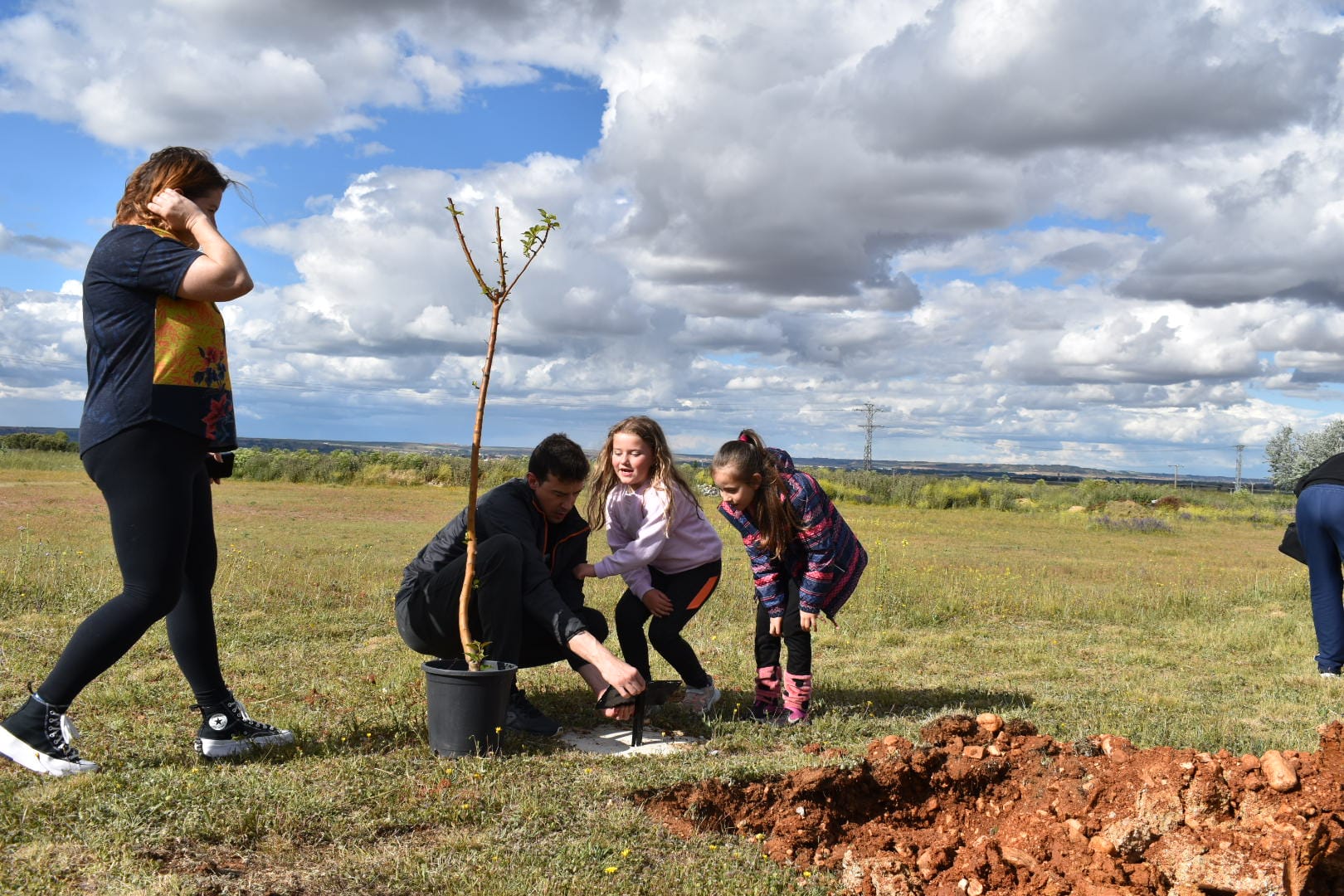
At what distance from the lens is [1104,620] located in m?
9.51

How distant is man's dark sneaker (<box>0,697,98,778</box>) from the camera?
3342 mm

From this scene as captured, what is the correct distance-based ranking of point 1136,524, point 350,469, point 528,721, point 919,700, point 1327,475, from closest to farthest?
1. point 528,721
2. point 919,700
3. point 1327,475
4. point 1136,524
5. point 350,469

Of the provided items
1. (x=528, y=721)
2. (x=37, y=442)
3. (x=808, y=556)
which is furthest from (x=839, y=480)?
(x=37, y=442)

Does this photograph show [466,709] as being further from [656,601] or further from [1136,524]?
[1136,524]

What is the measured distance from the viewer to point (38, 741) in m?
3.36

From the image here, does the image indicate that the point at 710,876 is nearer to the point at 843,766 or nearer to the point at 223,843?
the point at 843,766

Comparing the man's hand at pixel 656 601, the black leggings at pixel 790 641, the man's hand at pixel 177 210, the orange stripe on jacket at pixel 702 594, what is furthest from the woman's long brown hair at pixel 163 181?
the black leggings at pixel 790 641

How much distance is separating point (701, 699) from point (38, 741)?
9.71 ft

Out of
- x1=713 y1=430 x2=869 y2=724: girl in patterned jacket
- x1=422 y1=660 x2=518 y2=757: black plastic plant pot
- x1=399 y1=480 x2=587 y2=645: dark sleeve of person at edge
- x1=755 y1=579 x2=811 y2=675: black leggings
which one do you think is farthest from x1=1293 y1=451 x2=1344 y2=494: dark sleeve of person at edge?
x1=422 y1=660 x2=518 y2=757: black plastic plant pot

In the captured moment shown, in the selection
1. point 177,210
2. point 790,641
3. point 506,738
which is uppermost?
point 177,210

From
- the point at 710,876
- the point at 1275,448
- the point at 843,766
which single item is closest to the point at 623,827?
the point at 710,876

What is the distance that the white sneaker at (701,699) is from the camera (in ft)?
16.6

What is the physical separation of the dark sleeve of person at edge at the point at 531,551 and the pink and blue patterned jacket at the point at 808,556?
2.68 ft

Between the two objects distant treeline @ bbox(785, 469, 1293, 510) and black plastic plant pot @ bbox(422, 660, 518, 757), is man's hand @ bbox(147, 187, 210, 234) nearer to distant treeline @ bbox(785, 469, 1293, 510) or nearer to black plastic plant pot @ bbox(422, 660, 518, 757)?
black plastic plant pot @ bbox(422, 660, 518, 757)
